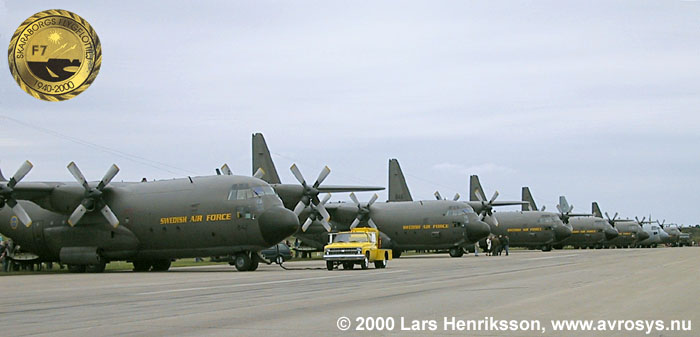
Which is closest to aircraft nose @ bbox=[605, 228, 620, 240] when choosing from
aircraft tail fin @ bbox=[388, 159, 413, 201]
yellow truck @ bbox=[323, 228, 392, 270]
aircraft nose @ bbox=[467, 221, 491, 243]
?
aircraft tail fin @ bbox=[388, 159, 413, 201]

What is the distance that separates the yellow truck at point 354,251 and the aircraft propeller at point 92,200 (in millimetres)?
11248

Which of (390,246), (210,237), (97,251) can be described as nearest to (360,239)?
(210,237)

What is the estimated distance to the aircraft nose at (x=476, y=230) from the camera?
59.4m

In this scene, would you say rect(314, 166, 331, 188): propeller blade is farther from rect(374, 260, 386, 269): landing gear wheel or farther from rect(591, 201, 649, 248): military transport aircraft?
rect(591, 201, 649, 248): military transport aircraft

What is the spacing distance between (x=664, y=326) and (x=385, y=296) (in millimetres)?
7541

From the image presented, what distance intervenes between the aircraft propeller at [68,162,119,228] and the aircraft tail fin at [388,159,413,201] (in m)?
35.4

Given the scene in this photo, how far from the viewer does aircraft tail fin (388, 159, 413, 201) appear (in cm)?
7100

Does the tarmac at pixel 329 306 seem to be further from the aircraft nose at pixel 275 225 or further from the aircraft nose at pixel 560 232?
the aircraft nose at pixel 560 232

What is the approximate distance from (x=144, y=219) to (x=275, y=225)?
7394 mm

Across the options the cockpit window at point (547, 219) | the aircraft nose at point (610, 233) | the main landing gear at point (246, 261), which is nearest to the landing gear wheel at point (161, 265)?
the main landing gear at point (246, 261)

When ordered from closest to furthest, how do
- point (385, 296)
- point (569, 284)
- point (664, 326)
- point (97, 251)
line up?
point (664, 326) → point (385, 296) → point (569, 284) → point (97, 251)

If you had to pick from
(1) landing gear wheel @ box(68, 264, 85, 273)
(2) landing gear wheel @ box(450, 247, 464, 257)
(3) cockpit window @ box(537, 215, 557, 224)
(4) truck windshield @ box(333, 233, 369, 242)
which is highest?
(3) cockpit window @ box(537, 215, 557, 224)

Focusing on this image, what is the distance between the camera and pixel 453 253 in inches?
2448

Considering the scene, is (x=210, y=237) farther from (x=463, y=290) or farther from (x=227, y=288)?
(x=463, y=290)
